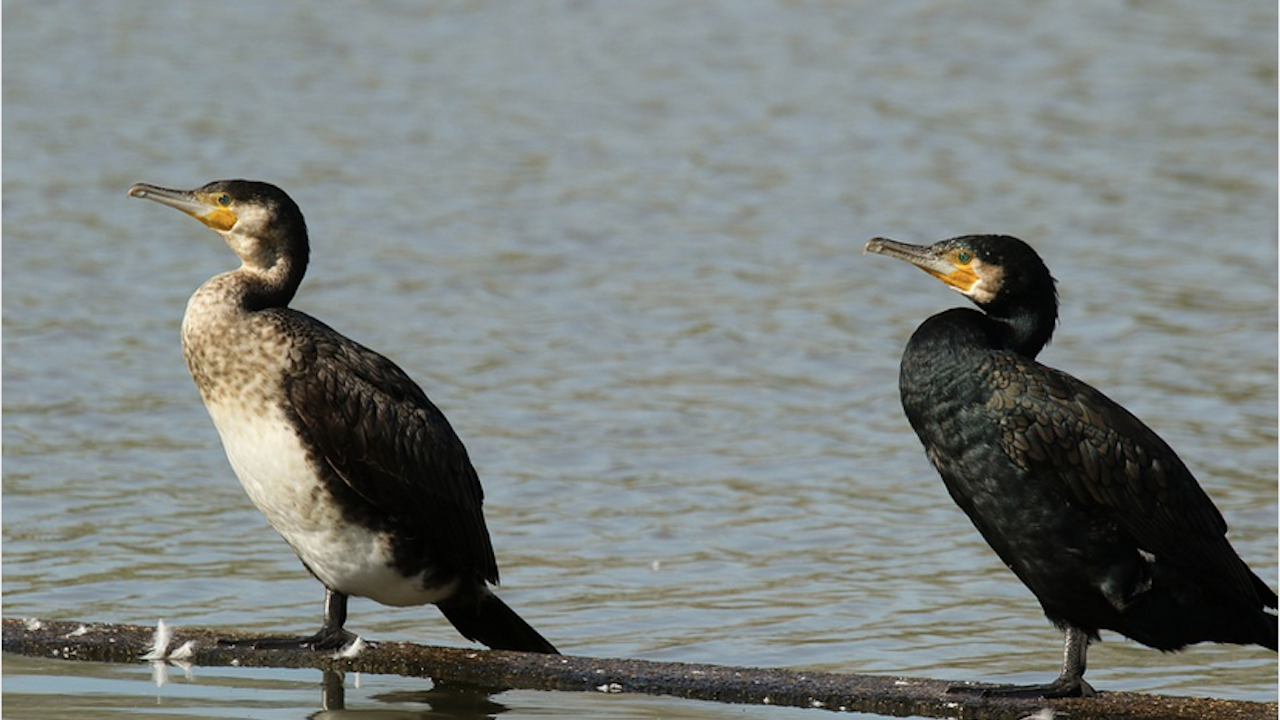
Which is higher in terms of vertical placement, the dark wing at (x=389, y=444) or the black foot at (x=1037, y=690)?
the dark wing at (x=389, y=444)

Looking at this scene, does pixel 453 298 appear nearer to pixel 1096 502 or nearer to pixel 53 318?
pixel 53 318

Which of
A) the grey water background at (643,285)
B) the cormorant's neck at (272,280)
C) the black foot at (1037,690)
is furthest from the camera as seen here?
the grey water background at (643,285)

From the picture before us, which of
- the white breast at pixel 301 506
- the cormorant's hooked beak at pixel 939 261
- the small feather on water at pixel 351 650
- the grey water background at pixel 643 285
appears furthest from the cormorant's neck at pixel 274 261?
the cormorant's hooked beak at pixel 939 261

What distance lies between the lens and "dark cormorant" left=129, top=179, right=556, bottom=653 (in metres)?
5.98

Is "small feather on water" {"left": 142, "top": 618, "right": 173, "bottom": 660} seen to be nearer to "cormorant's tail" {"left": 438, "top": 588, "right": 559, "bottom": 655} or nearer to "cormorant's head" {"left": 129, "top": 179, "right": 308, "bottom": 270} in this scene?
"cormorant's tail" {"left": 438, "top": 588, "right": 559, "bottom": 655}

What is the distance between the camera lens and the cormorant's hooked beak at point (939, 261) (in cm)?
607

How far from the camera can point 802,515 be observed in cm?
930

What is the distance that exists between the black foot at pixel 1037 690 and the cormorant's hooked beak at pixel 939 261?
0.99 metres

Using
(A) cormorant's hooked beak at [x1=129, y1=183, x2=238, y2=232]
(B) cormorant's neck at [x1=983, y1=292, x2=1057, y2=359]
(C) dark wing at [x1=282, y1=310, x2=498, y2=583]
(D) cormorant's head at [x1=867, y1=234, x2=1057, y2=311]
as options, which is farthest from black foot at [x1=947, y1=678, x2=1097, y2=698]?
(A) cormorant's hooked beak at [x1=129, y1=183, x2=238, y2=232]

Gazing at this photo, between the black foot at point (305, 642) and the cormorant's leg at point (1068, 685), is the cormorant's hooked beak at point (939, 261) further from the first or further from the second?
the black foot at point (305, 642)

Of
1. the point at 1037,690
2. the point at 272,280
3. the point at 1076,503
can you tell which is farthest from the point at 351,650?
the point at 1076,503

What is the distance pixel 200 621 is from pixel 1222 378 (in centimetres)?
539

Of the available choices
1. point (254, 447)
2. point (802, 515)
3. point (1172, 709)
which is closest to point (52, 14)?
point (802, 515)

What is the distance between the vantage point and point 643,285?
42.7 ft
